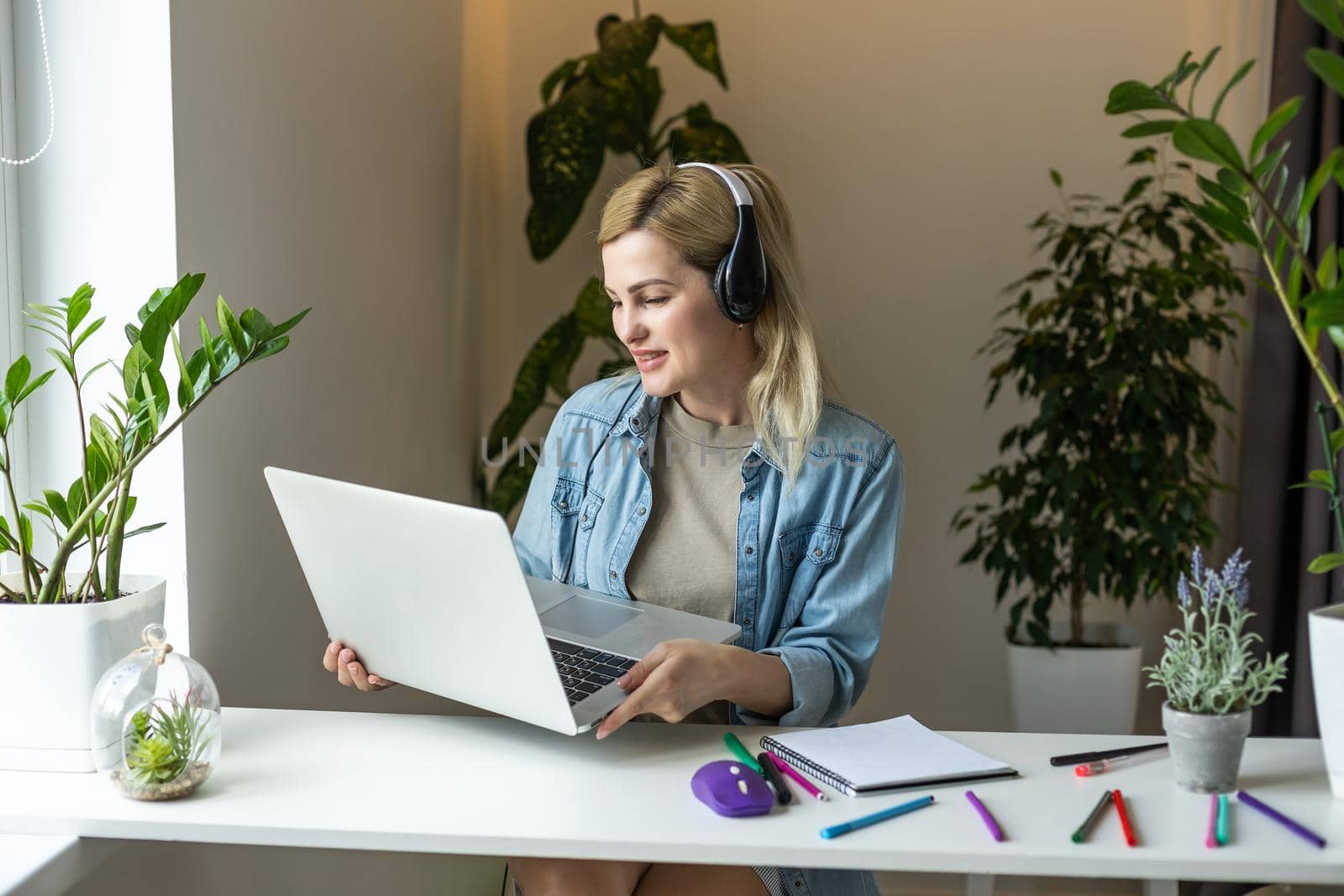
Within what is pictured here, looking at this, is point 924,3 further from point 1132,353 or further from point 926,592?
point 926,592

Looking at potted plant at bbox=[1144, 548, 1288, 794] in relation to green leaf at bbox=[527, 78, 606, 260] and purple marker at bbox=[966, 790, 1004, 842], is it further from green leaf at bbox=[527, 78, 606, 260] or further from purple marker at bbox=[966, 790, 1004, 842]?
green leaf at bbox=[527, 78, 606, 260]

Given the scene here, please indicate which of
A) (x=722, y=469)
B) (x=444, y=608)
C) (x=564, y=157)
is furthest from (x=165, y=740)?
(x=564, y=157)

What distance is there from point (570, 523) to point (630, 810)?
0.67 metres

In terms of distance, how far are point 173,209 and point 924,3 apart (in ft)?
6.77

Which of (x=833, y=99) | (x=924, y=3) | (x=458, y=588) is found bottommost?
(x=458, y=588)

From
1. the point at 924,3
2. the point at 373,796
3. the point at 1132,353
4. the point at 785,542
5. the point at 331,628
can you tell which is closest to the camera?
the point at 373,796

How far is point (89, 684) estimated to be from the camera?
1033 millimetres

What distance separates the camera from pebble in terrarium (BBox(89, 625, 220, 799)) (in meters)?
0.96

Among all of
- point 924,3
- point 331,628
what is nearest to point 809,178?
point 924,3

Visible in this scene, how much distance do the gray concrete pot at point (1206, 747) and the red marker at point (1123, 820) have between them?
72 millimetres

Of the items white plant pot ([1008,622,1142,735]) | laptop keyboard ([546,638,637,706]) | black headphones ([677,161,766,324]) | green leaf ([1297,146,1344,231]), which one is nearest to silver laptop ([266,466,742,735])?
laptop keyboard ([546,638,637,706])

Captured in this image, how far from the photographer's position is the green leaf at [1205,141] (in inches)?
37.4

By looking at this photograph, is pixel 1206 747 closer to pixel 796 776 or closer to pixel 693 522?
pixel 796 776

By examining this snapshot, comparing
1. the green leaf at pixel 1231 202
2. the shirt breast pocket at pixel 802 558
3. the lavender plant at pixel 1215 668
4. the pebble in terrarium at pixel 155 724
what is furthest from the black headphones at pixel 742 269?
the pebble in terrarium at pixel 155 724
